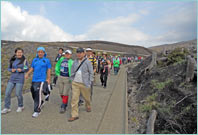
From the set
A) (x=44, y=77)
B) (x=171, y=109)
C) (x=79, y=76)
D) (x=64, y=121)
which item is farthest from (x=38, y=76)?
(x=171, y=109)

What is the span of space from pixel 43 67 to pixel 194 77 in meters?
5.03

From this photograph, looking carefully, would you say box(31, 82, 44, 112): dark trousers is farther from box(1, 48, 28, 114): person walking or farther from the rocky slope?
the rocky slope

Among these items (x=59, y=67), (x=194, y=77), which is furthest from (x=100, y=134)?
(x=194, y=77)

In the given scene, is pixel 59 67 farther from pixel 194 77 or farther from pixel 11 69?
pixel 194 77

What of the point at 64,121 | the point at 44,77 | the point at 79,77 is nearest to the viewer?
the point at 64,121

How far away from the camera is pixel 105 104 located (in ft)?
18.1

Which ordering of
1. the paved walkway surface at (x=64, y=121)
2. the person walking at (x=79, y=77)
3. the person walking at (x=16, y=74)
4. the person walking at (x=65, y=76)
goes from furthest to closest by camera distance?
1. the person walking at (x=65, y=76)
2. the person walking at (x=16, y=74)
3. the person walking at (x=79, y=77)
4. the paved walkway surface at (x=64, y=121)

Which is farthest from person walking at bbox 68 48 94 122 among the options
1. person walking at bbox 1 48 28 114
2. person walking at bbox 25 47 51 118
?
person walking at bbox 1 48 28 114

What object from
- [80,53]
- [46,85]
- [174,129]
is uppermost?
[80,53]

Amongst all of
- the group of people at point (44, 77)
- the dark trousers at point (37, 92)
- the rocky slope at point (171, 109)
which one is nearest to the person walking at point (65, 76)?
the group of people at point (44, 77)

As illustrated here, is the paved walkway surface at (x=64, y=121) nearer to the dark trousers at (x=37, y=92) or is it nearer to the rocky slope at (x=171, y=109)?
the dark trousers at (x=37, y=92)

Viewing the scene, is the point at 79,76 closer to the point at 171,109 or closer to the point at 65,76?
the point at 65,76

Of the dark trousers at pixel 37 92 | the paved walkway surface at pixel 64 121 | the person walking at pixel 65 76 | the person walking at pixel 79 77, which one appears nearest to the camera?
the paved walkway surface at pixel 64 121

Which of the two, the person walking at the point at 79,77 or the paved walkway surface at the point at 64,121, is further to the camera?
the person walking at the point at 79,77
